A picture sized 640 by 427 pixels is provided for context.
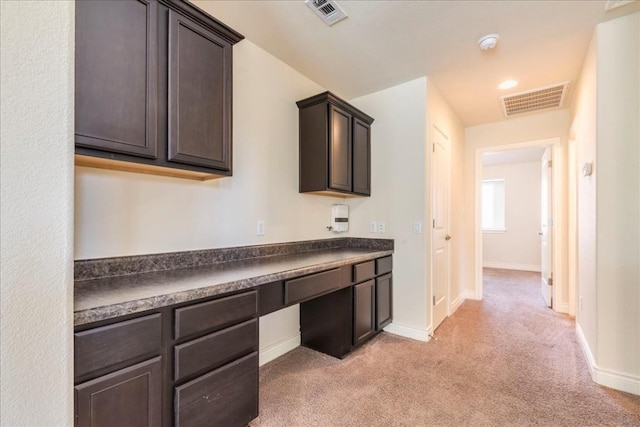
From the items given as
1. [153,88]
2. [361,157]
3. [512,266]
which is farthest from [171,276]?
[512,266]

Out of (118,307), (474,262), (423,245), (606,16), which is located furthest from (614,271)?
(118,307)

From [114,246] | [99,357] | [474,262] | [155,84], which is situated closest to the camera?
[99,357]

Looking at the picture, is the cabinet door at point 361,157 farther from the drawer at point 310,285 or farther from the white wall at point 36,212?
the white wall at point 36,212

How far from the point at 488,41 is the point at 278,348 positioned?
2.98 m

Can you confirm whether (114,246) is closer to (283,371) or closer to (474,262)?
(283,371)

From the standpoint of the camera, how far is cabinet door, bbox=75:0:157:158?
1.24 m

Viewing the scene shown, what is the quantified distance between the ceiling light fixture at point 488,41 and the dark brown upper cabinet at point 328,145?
1.15 meters

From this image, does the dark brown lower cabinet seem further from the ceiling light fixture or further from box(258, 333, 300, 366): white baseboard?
the ceiling light fixture

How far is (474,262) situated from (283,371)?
3.37 meters

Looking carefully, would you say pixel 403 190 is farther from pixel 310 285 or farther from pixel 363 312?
pixel 310 285

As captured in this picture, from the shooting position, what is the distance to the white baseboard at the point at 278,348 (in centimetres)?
237

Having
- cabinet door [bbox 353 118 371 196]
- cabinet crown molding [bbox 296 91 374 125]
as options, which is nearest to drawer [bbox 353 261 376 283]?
cabinet door [bbox 353 118 371 196]

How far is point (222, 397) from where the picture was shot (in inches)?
56.5

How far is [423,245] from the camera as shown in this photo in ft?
9.36
